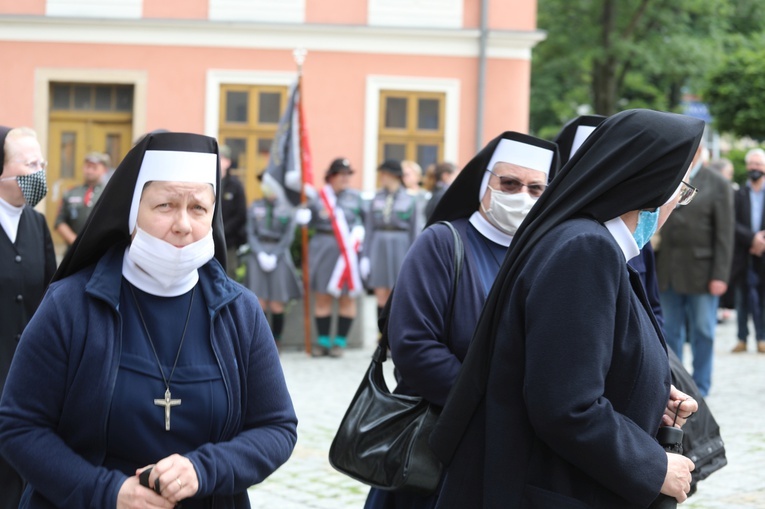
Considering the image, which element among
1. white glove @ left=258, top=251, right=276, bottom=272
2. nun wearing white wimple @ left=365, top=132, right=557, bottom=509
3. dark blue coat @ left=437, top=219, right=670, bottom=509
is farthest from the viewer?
white glove @ left=258, top=251, right=276, bottom=272

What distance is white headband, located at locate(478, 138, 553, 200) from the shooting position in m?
4.61

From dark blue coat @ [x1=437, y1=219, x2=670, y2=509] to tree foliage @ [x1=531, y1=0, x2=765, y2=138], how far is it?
29.4 meters

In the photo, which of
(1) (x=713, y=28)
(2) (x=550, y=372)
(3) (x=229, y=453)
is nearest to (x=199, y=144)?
(3) (x=229, y=453)

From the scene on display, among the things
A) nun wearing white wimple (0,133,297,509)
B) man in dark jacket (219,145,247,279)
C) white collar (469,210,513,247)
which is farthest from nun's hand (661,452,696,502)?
man in dark jacket (219,145,247,279)

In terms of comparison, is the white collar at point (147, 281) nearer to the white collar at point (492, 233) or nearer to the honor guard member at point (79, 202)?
the white collar at point (492, 233)

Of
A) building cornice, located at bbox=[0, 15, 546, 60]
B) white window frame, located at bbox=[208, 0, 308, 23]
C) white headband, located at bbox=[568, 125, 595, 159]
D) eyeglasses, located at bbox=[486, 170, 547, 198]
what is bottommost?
eyeglasses, located at bbox=[486, 170, 547, 198]

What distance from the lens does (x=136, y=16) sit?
72.7 ft

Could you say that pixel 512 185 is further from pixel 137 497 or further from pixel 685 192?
pixel 137 497

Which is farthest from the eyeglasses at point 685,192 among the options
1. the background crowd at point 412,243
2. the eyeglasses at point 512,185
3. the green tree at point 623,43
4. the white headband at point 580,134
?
the green tree at point 623,43

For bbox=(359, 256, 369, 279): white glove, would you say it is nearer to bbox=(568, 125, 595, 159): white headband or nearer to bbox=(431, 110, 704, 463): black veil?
bbox=(568, 125, 595, 159): white headband

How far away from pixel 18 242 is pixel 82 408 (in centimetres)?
228

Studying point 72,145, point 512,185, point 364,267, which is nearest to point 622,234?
point 512,185

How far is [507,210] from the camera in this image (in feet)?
14.6

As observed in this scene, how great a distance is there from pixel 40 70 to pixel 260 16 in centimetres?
419
